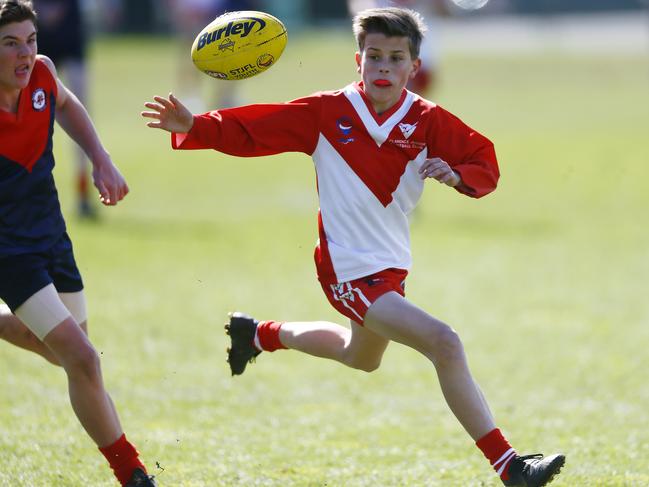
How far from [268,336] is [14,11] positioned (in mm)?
2011

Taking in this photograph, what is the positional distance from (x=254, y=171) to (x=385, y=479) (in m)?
11.5

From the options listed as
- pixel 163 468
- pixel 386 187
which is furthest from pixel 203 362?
pixel 386 187

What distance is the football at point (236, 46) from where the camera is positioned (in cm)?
480

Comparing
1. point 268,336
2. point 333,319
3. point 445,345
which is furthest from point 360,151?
point 333,319

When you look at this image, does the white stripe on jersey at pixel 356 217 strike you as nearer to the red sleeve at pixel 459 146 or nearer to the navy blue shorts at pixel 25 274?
the red sleeve at pixel 459 146

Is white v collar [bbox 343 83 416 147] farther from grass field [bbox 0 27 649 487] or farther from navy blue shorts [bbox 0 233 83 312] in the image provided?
grass field [bbox 0 27 649 487]

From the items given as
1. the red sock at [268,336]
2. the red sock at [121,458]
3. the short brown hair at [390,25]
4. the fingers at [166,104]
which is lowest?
the red sock at [268,336]

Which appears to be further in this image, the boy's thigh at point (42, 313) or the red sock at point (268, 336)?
the red sock at point (268, 336)

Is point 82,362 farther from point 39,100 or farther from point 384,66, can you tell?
point 384,66

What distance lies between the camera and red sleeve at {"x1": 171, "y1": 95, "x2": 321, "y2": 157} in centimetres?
461

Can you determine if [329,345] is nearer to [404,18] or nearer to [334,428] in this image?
[334,428]

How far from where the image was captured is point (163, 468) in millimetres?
5129

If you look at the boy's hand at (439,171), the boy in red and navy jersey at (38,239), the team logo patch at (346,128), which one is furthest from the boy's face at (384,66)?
the boy in red and navy jersey at (38,239)

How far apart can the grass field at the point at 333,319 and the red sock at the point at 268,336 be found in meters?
0.50
